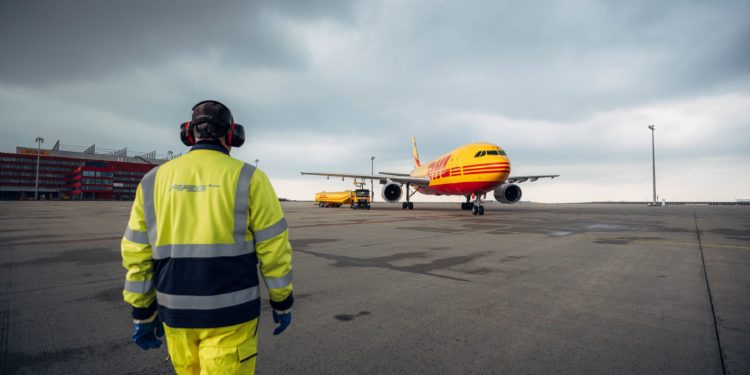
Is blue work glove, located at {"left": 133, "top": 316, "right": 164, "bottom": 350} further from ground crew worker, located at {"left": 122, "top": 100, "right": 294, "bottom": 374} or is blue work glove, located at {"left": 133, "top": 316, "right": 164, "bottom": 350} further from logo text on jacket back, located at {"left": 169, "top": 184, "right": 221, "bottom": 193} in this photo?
logo text on jacket back, located at {"left": 169, "top": 184, "right": 221, "bottom": 193}

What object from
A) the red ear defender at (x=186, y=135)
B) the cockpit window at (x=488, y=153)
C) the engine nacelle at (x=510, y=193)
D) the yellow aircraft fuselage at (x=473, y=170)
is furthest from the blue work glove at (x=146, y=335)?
the engine nacelle at (x=510, y=193)

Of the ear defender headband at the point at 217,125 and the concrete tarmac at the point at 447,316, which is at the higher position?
the ear defender headband at the point at 217,125

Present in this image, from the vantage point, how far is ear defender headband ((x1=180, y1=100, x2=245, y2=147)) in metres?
1.97

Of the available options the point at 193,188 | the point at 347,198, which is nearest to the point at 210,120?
the point at 193,188

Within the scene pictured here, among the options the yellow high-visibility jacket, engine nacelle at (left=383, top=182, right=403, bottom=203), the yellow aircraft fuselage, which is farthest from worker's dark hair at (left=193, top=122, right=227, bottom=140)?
engine nacelle at (left=383, top=182, right=403, bottom=203)

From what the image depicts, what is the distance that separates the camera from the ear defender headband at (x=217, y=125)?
1972mm

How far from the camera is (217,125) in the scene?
1.96 metres

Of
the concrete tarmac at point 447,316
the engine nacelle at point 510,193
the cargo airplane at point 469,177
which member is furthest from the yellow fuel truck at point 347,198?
the concrete tarmac at point 447,316

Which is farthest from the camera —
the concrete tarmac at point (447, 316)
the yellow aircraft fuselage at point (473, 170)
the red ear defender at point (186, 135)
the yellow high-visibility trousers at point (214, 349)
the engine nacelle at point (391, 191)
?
the engine nacelle at point (391, 191)

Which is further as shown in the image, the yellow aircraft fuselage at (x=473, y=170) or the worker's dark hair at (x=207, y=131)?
the yellow aircraft fuselage at (x=473, y=170)

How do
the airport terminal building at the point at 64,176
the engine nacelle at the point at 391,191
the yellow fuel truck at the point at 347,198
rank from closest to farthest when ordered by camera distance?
the engine nacelle at the point at 391,191 < the yellow fuel truck at the point at 347,198 < the airport terminal building at the point at 64,176

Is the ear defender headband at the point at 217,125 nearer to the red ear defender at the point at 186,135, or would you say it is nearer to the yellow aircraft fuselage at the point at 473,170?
the red ear defender at the point at 186,135

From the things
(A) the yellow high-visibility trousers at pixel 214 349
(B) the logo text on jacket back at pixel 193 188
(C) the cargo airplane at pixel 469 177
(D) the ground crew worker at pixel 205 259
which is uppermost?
(C) the cargo airplane at pixel 469 177

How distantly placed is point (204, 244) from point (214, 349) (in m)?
0.52
